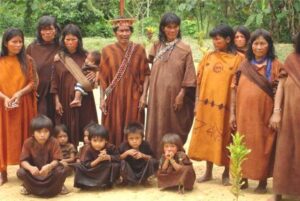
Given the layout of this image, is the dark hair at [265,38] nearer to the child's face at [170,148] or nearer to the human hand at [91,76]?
the child's face at [170,148]

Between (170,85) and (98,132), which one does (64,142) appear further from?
(170,85)

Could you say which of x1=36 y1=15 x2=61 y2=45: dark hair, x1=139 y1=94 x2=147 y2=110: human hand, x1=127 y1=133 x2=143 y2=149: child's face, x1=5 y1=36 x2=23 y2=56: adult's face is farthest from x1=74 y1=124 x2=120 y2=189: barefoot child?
x1=36 y1=15 x2=61 y2=45: dark hair

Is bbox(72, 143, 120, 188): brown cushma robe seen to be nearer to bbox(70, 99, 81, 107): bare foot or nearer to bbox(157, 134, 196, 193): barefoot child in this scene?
bbox(157, 134, 196, 193): barefoot child

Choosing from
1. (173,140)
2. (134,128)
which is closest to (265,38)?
(173,140)

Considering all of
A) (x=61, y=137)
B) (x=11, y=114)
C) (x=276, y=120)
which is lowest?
(x=61, y=137)

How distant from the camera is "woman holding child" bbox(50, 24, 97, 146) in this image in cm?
670

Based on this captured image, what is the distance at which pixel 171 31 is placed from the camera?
251 inches

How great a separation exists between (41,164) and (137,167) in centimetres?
98

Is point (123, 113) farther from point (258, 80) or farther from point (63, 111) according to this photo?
point (258, 80)

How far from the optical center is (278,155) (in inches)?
216

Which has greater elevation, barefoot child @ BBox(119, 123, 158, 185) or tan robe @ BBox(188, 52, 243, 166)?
tan robe @ BBox(188, 52, 243, 166)

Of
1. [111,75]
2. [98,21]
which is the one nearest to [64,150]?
[111,75]

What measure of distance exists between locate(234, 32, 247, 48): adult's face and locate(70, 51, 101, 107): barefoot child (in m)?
1.58

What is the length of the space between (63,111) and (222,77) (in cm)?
189
